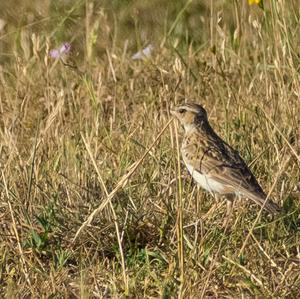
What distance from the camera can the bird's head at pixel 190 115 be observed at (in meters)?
7.57

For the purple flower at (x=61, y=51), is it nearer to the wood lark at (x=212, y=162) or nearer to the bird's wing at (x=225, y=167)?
the wood lark at (x=212, y=162)

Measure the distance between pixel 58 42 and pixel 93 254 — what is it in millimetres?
3958

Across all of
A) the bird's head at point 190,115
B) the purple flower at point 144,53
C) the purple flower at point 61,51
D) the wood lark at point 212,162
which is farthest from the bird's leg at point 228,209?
the purple flower at point 144,53

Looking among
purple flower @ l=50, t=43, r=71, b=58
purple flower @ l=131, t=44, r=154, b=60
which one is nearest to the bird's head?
purple flower @ l=50, t=43, r=71, b=58

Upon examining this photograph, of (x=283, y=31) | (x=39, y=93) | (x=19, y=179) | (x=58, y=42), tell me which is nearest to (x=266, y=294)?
(x=19, y=179)

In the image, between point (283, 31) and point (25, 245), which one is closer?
point (25, 245)

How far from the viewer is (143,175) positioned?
272 inches

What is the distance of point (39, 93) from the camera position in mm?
8633

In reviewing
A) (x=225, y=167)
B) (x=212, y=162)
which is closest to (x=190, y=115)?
(x=212, y=162)

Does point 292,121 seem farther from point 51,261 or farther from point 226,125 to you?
point 51,261

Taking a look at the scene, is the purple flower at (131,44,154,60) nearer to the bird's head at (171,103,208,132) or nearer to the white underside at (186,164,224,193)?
the bird's head at (171,103,208,132)

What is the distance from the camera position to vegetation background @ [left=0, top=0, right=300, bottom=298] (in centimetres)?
591

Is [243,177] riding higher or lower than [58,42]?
higher

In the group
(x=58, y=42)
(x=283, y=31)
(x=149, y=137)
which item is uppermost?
(x=283, y=31)
